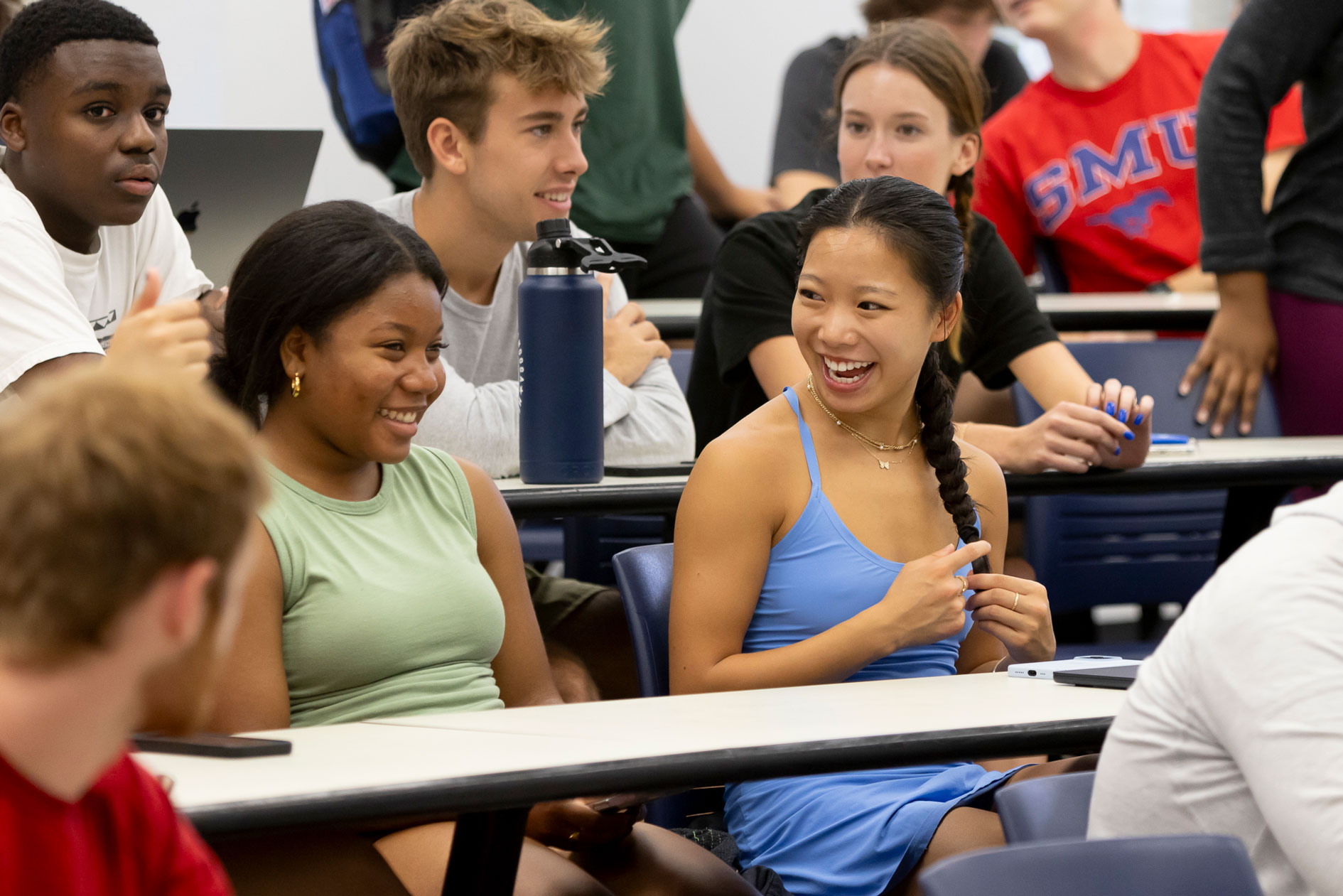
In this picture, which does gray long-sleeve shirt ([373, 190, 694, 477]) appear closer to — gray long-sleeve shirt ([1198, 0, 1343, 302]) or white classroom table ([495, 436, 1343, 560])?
white classroom table ([495, 436, 1343, 560])

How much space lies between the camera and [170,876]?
98 cm

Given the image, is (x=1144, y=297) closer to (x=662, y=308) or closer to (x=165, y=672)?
(x=662, y=308)

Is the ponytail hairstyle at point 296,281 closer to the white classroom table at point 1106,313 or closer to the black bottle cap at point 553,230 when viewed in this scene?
the black bottle cap at point 553,230

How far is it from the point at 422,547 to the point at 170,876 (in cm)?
77

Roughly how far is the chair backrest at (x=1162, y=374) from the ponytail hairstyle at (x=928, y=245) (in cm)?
96

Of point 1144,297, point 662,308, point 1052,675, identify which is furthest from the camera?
point 1144,297

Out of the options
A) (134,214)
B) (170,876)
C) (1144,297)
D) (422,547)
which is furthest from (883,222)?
(1144,297)

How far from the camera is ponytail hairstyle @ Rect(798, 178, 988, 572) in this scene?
1.92 meters

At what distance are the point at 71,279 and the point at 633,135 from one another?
5.38ft

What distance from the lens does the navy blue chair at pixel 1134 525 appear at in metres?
2.69

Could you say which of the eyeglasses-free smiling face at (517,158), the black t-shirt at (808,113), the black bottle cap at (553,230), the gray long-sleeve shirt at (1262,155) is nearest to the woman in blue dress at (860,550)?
the black bottle cap at (553,230)

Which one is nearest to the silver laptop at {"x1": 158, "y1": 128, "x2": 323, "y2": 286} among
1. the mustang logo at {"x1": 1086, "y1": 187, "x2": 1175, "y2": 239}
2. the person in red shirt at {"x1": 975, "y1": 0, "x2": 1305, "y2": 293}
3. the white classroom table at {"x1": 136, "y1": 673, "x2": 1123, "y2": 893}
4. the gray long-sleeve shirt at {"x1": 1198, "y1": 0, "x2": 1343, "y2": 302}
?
the white classroom table at {"x1": 136, "y1": 673, "x2": 1123, "y2": 893}

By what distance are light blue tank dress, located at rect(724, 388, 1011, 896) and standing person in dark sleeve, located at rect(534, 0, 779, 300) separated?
5.00ft

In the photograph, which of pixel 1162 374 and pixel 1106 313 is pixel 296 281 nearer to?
pixel 1162 374
